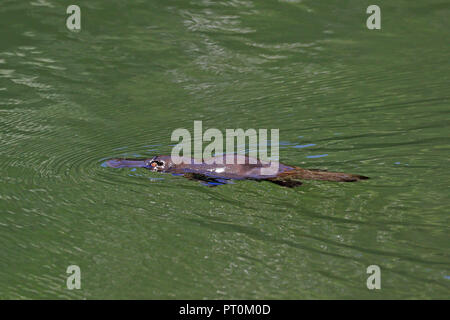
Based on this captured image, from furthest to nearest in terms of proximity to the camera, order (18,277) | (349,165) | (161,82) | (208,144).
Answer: (161,82), (208,144), (349,165), (18,277)

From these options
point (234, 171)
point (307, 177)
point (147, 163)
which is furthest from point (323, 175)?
point (147, 163)

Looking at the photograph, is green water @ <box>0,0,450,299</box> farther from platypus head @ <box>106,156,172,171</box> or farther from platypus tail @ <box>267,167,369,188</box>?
platypus head @ <box>106,156,172,171</box>

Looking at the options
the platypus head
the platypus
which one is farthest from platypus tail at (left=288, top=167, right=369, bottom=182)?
the platypus head

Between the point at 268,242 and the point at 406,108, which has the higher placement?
the point at 406,108

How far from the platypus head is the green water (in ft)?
0.58

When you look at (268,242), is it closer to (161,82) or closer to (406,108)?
(406,108)

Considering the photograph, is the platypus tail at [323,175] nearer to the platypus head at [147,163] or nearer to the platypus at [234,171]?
the platypus at [234,171]

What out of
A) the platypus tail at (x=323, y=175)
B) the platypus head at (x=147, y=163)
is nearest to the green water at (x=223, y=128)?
the platypus tail at (x=323, y=175)

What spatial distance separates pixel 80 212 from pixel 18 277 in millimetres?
941

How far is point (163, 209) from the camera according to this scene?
5488mm

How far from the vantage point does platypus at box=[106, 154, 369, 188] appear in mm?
5807

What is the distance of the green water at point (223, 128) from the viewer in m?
4.66

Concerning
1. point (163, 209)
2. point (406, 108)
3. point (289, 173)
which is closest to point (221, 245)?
point (163, 209)
